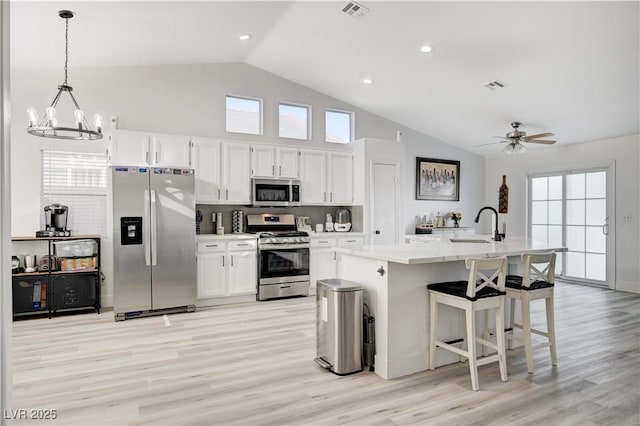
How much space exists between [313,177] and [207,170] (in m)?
1.68

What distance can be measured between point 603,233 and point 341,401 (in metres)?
6.03

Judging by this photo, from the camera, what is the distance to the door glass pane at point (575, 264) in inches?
276

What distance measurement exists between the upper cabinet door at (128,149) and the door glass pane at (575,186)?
6923 millimetres

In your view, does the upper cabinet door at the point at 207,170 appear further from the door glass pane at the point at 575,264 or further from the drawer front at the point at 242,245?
the door glass pane at the point at 575,264

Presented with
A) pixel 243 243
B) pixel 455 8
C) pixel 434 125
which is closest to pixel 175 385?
pixel 243 243

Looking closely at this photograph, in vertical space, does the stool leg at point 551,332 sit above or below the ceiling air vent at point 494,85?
below

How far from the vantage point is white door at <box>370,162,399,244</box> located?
668 centimetres

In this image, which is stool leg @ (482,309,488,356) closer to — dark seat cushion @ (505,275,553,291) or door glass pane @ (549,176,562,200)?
dark seat cushion @ (505,275,553,291)

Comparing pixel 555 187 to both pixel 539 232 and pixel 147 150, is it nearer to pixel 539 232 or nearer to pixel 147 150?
pixel 539 232

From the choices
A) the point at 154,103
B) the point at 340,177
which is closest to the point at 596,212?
the point at 340,177

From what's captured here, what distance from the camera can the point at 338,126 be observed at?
23.4 ft

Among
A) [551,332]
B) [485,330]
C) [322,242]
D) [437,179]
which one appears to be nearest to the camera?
[551,332]

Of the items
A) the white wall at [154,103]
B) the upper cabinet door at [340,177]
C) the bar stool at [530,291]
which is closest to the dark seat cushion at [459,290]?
the bar stool at [530,291]

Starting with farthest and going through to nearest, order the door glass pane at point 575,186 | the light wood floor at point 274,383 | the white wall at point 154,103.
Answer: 1. the door glass pane at point 575,186
2. the white wall at point 154,103
3. the light wood floor at point 274,383
